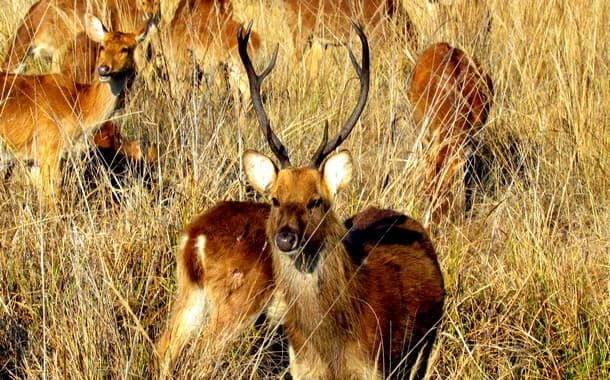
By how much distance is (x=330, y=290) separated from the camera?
4199 millimetres

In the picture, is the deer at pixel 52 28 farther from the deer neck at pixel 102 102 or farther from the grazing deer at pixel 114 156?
the grazing deer at pixel 114 156

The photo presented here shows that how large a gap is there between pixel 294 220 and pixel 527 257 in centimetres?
143

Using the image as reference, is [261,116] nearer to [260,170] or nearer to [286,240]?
[260,170]

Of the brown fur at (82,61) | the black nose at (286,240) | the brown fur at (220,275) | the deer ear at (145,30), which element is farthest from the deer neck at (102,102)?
the black nose at (286,240)

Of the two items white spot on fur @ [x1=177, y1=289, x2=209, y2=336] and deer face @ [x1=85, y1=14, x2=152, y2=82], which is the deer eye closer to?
white spot on fur @ [x1=177, y1=289, x2=209, y2=336]

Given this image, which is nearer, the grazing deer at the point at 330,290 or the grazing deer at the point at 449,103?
the grazing deer at the point at 330,290

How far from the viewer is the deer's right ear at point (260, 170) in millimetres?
4230

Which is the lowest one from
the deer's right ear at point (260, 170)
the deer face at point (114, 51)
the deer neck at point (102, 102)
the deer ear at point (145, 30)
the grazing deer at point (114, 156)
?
the grazing deer at point (114, 156)

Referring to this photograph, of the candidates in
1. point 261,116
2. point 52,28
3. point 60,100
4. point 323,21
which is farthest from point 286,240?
point 52,28

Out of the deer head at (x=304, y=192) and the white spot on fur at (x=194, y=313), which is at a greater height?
the deer head at (x=304, y=192)

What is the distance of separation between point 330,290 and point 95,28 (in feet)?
13.2

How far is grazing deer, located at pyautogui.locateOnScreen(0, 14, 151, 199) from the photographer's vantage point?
23.8 feet

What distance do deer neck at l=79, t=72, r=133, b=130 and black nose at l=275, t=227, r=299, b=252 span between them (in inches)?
152

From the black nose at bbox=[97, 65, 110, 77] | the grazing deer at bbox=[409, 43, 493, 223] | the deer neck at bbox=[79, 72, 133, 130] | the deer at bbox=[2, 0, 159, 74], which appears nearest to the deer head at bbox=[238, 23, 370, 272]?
the grazing deer at bbox=[409, 43, 493, 223]
